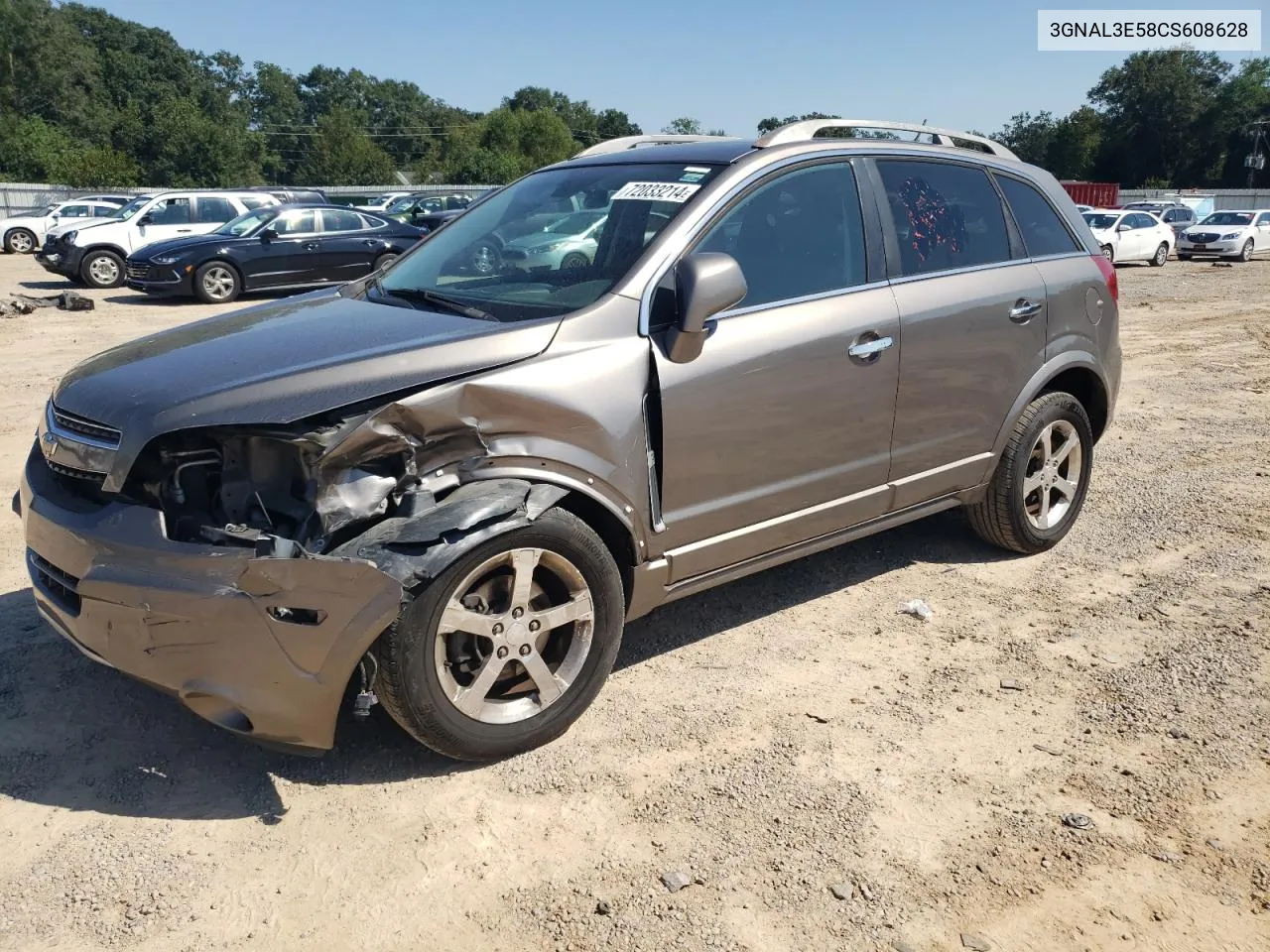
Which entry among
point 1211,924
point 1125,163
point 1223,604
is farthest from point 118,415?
point 1125,163

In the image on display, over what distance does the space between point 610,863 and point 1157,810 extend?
1633 millimetres

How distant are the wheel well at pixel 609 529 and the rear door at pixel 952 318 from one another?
136cm

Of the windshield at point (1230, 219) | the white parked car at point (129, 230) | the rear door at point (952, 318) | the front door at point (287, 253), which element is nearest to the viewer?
the rear door at point (952, 318)

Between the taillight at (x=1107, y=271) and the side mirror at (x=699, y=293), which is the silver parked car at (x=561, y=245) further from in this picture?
the taillight at (x=1107, y=271)

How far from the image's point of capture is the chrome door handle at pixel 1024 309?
4.62 metres

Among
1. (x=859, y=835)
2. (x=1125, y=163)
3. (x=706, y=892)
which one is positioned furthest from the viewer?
(x=1125, y=163)

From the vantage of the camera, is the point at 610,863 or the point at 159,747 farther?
the point at 159,747

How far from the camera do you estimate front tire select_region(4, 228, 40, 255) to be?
27672 millimetres

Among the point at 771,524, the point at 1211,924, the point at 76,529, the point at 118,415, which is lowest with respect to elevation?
the point at 1211,924

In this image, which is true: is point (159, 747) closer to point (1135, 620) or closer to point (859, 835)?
point (859, 835)

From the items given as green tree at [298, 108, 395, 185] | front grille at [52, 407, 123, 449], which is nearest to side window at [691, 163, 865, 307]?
front grille at [52, 407, 123, 449]

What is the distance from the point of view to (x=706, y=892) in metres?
2.71

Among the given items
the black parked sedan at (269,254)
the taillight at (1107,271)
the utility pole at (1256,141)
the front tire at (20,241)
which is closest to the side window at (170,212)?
the black parked sedan at (269,254)

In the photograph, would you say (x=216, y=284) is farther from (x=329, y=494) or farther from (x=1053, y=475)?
(x=329, y=494)
